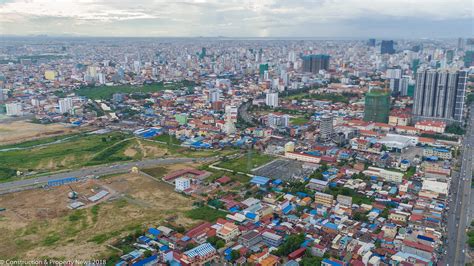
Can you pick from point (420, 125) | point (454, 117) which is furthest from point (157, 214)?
point (454, 117)

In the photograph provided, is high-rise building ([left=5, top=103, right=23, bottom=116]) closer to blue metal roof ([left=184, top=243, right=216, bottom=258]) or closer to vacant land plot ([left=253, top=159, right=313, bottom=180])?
vacant land plot ([left=253, top=159, right=313, bottom=180])

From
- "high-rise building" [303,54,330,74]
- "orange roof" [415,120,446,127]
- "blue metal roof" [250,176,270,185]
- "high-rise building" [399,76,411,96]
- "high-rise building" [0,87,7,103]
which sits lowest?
"blue metal roof" [250,176,270,185]

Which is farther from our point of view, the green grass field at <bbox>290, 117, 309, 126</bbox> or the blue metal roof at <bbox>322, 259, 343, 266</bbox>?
the green grass field at <bbox>290, 117, 309, 126</bbox>

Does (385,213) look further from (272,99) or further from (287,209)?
(272,99)

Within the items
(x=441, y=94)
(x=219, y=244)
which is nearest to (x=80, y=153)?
(x=219, y=244)

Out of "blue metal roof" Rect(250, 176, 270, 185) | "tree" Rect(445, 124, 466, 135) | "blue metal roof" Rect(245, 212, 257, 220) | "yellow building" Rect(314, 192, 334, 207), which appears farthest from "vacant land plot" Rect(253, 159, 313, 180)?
"tree" Rect(445, 124, 466, 135)

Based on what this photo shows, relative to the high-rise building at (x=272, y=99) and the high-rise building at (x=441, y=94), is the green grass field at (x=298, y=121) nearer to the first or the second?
the high-rise building at (x=272, y=99)
